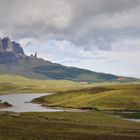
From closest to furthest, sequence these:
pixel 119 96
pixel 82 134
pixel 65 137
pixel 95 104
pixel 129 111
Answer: pixel 65 137 < pixel 82 134 < pixel 129 111 < pixel 95 104 < pixel 119 96

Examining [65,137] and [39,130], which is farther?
[39,130]

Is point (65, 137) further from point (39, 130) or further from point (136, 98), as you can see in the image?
point (136, 98)

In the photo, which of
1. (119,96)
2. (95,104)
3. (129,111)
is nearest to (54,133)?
(129,111)

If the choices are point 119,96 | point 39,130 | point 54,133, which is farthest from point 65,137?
point 119,96

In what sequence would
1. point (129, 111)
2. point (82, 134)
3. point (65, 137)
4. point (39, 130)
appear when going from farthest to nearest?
point (129, 111)
point (39, 130)
point (82, 134)
point (65, 137)

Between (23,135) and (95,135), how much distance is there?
12042 mm

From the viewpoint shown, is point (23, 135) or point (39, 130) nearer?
point (23, 135)

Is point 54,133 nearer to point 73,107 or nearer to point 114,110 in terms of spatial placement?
point 114,110

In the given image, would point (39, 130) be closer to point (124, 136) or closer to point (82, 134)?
point (82, 134)

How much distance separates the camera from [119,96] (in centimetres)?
17675

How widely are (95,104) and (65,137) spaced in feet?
349

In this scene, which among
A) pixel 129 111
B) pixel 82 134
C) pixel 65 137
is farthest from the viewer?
pixel 129 111

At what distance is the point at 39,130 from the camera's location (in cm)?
6862

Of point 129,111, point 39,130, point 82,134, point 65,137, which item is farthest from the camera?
point 129,111
